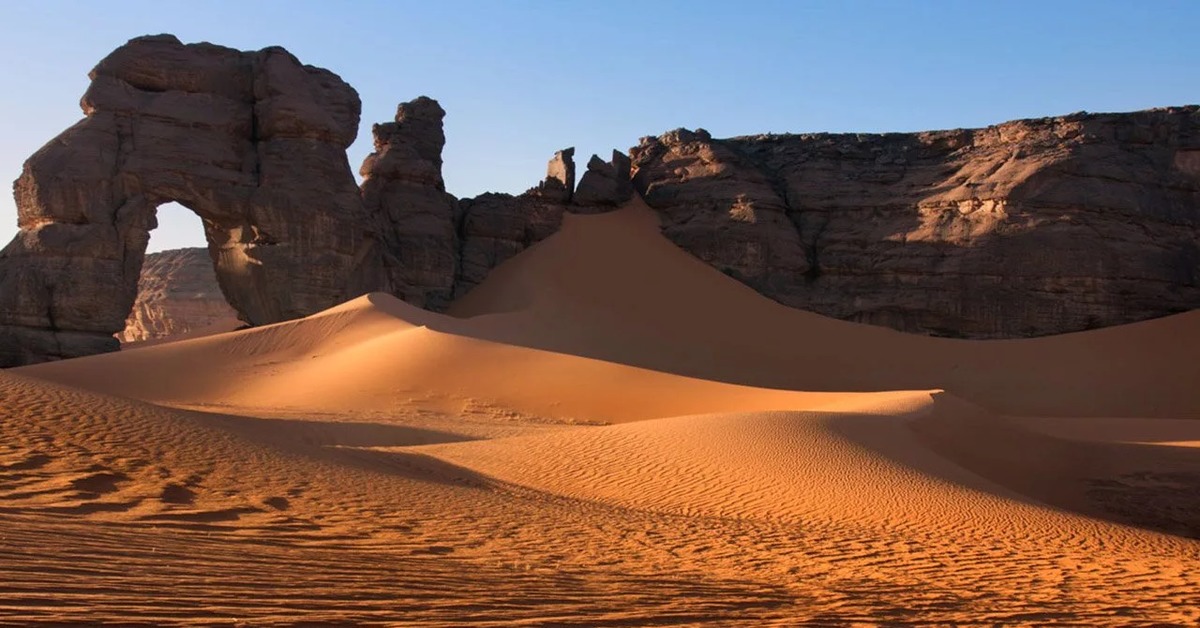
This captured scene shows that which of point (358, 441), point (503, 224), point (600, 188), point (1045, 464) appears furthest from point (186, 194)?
point (1045, 464)

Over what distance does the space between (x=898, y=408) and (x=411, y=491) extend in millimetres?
9775

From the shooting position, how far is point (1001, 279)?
2755cm

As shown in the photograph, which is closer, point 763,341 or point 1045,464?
point 1045,464

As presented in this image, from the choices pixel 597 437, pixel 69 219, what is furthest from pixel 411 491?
pixel 69 219

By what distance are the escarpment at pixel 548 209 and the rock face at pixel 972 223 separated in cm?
6

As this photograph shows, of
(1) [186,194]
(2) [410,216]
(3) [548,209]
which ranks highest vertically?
(3) [548,209]

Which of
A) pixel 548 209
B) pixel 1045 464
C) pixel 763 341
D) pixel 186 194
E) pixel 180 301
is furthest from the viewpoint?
pixel 180 301

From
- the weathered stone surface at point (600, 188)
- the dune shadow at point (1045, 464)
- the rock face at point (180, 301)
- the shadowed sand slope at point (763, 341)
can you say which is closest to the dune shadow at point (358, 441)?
the dune shadow at point (1045, 464)

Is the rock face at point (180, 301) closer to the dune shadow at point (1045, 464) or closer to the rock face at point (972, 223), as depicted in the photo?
the rock face at point (972, 223)

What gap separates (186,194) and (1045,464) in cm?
2186

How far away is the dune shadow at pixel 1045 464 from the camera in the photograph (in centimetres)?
1362

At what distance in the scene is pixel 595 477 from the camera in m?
12.4

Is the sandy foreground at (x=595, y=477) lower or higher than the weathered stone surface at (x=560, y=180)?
lower

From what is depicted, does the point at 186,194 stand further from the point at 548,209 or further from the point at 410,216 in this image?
the point at 548,209
